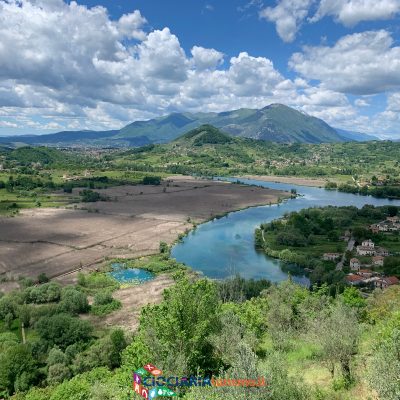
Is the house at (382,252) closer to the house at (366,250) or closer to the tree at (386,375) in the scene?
the house at (366,250)

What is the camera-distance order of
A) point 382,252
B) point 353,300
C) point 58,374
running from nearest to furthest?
point 58,374, point 353,300, point 382,252

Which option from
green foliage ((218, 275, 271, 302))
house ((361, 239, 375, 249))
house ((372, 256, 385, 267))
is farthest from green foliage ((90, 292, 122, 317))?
house ((361, 239, 375, 249))

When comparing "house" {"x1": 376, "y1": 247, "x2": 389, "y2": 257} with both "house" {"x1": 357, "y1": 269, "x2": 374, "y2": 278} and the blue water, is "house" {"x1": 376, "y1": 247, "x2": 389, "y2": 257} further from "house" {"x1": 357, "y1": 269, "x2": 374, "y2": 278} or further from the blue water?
the blue water

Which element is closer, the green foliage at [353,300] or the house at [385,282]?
the green foliage at [353,300]

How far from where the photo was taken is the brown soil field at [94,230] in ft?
284

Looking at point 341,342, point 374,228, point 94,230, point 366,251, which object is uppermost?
point 341,342

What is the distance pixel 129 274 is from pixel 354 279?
153 ft

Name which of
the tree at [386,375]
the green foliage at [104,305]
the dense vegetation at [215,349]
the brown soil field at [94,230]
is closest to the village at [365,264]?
the dense vegetation at [215,349]

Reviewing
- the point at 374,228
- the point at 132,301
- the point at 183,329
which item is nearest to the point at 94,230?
the point at 132,301

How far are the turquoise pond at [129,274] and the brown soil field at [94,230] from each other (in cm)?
624

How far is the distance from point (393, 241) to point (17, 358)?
345 feet

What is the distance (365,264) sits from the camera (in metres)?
91.3

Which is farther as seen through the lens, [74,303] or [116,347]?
[74,303]

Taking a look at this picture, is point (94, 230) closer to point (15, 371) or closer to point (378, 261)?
point (15, 371)
